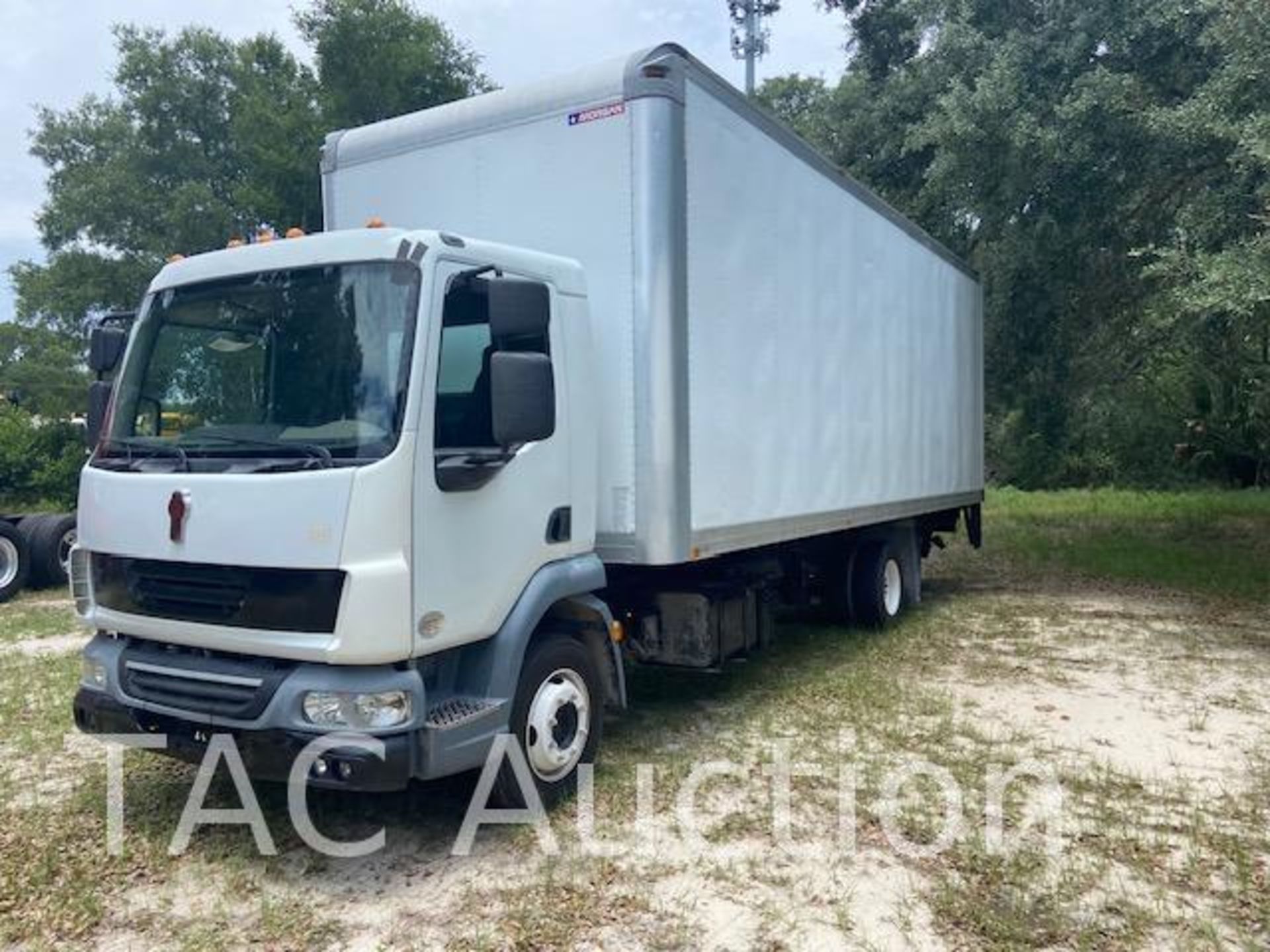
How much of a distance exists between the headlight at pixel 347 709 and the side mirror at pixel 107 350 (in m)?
2.14

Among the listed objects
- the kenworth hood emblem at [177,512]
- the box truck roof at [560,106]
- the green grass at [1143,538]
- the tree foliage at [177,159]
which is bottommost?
the green grass at [1143,538]

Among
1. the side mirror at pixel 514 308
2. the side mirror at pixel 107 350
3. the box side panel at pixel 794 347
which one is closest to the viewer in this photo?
the side mirror at pixel 514 308

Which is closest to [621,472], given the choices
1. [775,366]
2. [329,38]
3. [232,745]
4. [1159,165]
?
[775,366]

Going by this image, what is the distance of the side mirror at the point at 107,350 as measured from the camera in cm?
468

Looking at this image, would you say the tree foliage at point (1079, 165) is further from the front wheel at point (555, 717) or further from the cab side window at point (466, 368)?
the cab side window at point (466, 368)

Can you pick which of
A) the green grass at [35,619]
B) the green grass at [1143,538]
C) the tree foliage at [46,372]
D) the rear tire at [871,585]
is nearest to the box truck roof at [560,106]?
the rear tire at [871,585]

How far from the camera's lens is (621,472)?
16.1ft

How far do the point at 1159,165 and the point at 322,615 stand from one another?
1090 cm

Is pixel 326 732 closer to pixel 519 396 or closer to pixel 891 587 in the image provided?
pixel 519 396

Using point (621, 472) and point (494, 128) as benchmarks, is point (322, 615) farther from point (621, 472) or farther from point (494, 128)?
point (494, 128)

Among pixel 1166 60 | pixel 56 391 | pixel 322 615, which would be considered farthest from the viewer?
pixel 56 391

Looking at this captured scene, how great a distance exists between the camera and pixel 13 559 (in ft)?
38.7

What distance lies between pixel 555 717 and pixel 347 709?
1161mm

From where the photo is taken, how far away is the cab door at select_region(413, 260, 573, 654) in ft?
12.6
